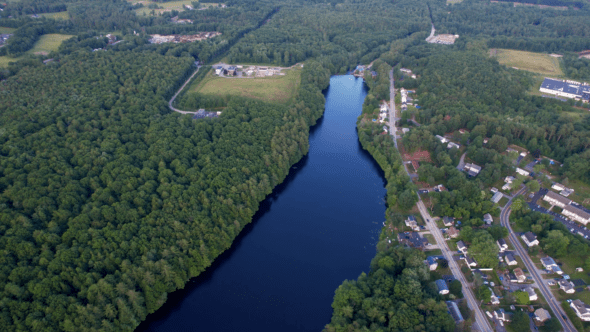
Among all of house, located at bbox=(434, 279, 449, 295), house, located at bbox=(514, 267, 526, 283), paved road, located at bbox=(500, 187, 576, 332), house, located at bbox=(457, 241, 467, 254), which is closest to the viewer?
paved road, located at bbox=(500, 187, 576, 332)

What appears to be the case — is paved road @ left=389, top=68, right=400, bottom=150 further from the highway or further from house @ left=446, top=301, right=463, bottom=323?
house @ left=446, top=301, right=463, bottom=323

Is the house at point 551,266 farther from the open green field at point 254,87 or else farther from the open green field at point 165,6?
the open green field at point 165,6

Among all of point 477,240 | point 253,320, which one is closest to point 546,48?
point 477,240

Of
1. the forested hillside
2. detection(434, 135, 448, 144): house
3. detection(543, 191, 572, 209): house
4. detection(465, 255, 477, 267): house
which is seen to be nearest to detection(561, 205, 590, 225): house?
detection(543, 191, 572, 209): house

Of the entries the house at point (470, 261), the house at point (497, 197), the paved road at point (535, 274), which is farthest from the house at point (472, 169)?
the house at point (470, 261)

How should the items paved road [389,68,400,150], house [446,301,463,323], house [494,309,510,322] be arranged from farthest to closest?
paved road [389,68,400,150]
house [494,309,510,322]
house [446,301,463,323]

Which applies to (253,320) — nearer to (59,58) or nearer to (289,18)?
(59,58)

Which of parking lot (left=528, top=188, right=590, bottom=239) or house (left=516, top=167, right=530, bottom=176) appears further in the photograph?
house (left=516, top=167, right=530, bottom=176)
